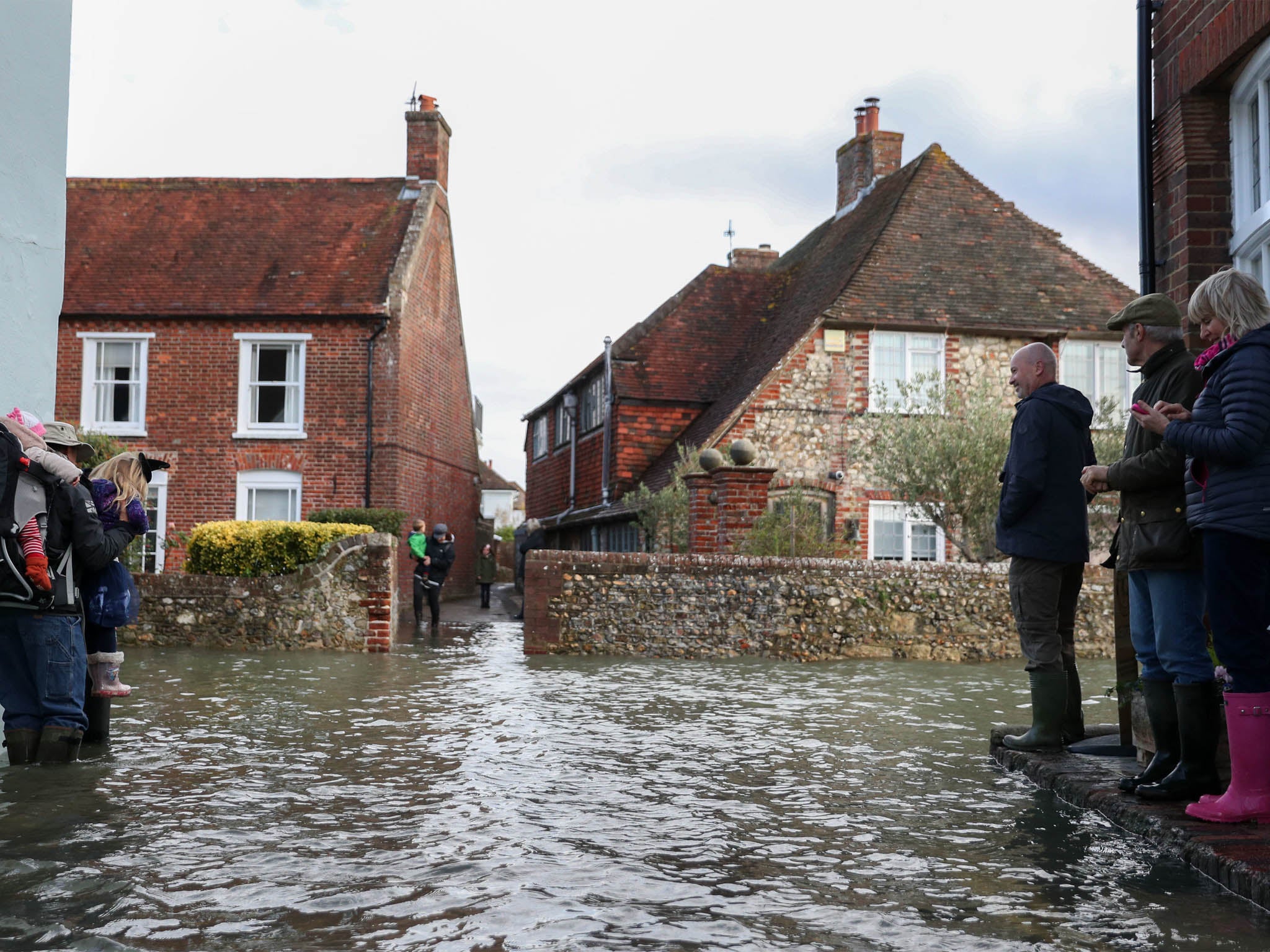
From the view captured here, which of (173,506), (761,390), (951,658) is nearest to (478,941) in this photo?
(951,658)

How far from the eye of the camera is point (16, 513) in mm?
6004

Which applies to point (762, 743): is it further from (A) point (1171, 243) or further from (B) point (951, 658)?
(B) point (951, 658)

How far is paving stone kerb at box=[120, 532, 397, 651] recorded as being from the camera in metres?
15.2

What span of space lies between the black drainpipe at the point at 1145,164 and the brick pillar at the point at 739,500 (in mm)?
7697

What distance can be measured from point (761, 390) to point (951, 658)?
815 cm

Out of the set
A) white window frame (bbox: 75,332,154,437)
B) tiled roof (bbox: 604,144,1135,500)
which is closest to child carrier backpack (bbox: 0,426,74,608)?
tiled roof (bbox: 604,144,1135,500)

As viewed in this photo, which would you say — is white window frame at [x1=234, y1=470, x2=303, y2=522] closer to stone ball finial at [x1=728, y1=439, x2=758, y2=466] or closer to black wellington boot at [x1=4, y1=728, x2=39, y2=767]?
stone ball finial at [x1=728, y1=439, x2=758, y2=466]

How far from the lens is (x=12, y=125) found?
6.87 metres

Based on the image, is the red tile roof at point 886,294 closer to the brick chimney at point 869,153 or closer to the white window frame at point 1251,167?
the brick chimney at point 869,153

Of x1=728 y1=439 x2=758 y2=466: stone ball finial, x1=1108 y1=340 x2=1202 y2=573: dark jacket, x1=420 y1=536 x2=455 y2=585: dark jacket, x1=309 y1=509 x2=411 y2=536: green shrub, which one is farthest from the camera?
x1=309 y1=509 x2=411 y2=536: green shrub

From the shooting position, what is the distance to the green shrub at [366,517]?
22562 millimetres

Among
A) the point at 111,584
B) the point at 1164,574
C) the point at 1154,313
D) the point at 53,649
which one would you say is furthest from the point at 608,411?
the point at 1164,574

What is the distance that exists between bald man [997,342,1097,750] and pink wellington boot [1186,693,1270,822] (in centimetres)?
187

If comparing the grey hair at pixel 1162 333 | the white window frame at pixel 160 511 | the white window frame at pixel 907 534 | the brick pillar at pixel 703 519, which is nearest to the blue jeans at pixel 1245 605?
the grey hair at pixel 1162 333
